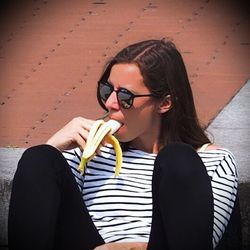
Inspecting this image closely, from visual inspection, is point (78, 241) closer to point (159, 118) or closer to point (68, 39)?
point (159, 118)

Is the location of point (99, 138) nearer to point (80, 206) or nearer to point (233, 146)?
point (80, 206)

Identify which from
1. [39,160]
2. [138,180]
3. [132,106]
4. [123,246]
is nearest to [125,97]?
[132,106]

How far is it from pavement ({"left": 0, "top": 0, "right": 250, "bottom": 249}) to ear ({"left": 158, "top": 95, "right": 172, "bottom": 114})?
1266mm

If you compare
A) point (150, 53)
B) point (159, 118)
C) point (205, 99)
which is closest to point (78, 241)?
point (159, 118)

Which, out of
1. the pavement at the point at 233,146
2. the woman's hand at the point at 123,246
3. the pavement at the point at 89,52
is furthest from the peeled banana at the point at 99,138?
the pavement at the point at 89,52

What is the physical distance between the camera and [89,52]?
4914mm

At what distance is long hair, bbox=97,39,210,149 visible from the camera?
2.50 meters

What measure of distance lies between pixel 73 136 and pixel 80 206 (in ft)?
1.08

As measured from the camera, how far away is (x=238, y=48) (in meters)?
4.72

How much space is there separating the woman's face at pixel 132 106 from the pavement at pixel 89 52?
52.2 inches

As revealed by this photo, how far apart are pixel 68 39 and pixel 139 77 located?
2706 millimetres

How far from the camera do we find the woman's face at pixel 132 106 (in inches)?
97.5

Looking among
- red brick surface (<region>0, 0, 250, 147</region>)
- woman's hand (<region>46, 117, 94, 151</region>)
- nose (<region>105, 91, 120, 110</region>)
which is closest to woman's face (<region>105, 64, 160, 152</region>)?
nose (<region>105, 91, 120, 110</region>)

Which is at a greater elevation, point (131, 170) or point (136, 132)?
point (136, 132)
